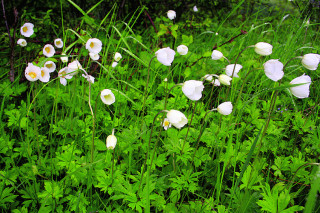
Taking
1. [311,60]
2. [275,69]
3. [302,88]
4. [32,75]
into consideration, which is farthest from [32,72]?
[311,60]

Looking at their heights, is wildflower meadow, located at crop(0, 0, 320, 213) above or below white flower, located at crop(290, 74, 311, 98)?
below

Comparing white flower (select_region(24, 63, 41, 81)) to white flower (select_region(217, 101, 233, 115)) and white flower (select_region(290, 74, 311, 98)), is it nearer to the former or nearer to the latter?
white flower (select_region(217, 101, 233, 115))

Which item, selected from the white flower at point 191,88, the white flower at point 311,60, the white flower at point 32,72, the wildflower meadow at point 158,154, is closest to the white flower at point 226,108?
the wildflower meadow at point 158,154

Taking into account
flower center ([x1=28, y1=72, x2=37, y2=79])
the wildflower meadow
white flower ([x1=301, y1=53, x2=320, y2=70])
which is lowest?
the wildflower meadow

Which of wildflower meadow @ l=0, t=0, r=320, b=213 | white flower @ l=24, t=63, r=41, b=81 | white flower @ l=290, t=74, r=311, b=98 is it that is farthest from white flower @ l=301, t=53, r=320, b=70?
white flower @ l=24, t=63, r=41, b=81

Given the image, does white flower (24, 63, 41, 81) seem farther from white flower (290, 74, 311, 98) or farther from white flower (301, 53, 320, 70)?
white flower (301, 53, 320, 70)

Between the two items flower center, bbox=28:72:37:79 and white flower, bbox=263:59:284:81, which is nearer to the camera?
white flower, bbox=263:59:284:81

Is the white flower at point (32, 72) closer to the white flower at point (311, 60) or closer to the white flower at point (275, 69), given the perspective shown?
the white flower at point (275, 69)

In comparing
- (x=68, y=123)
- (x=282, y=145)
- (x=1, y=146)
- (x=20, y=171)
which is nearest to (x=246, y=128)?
(x=282, y=145)

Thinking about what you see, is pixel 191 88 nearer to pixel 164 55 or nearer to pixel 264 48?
pixel 164 55
